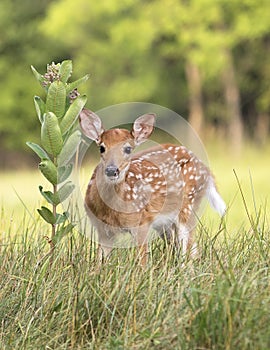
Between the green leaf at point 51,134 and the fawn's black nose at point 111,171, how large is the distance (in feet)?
1.60

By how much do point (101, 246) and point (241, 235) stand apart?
35.3 inches

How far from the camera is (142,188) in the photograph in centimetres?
637

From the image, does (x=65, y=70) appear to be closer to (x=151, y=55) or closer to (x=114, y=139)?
(x=114, y=139)

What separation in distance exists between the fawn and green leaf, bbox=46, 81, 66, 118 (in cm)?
35

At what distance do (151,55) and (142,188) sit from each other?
77.7 ft

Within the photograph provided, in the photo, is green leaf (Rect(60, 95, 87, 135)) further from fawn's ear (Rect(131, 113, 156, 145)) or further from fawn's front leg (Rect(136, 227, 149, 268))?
fawn's front leg (Rect(136, 227, 149, 268))

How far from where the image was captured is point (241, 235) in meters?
5.68

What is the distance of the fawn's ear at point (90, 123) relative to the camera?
5.72 m

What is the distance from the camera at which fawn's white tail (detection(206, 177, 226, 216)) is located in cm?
696

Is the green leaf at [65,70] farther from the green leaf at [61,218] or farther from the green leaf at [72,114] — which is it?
the green leaf at [61,218]

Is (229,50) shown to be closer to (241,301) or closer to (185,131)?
(185,131)

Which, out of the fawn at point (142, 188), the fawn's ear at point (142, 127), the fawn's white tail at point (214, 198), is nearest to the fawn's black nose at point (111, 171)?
the fawn at point (142, 188)

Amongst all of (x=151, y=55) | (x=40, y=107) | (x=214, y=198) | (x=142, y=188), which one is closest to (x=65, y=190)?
(x=40, y=107)

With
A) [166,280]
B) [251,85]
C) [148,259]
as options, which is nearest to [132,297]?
[166,280]
